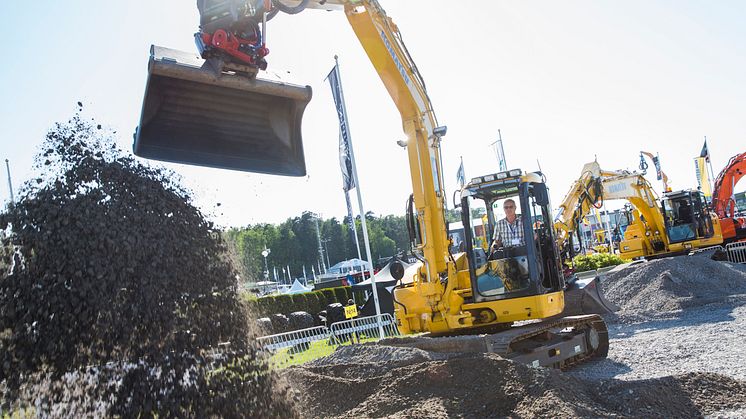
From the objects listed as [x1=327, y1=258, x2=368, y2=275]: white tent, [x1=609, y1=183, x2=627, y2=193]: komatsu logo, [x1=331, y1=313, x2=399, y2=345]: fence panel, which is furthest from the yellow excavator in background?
[x1=327, y1=258, x2=368, y2=275]: white tent

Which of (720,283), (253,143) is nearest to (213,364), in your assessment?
(253,143)

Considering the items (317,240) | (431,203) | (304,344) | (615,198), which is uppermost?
(317,240)

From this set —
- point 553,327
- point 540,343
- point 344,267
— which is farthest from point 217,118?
point 344,267

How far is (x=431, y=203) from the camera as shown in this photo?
7.64 metres

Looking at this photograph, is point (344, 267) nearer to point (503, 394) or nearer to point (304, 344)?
point (304, 344)

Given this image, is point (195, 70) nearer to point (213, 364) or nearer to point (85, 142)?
point (85, 142)

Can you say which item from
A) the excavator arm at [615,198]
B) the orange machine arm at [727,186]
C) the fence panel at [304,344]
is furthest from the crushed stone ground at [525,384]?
the orange machine arm at [727,186]

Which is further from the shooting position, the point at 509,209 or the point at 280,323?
the point at 280,323

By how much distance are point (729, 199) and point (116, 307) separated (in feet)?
75.2

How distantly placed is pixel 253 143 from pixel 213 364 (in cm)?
206

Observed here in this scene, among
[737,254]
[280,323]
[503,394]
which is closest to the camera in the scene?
[503,394]

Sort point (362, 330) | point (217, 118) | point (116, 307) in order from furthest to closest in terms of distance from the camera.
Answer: point (362, 330) < point (217, 118) < point (116, 307)

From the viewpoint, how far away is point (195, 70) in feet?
16.2

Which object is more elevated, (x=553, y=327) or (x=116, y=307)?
(x=116, y=307)
